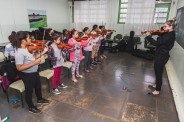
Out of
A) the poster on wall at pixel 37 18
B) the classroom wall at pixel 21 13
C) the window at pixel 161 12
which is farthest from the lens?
the window at pixel 161 12

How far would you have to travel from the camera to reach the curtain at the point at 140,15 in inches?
257

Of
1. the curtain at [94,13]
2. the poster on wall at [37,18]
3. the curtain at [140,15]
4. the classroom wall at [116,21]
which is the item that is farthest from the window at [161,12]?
the poster on wall at [37,18]

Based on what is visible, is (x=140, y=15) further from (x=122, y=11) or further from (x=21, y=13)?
(x=21, y=13)

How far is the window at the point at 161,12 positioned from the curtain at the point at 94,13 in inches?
87.3

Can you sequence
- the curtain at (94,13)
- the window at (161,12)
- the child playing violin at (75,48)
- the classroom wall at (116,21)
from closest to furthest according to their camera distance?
the child playing violin at (75,48) → the window at (161,12) → the classroom wall at (116,21) → the curtain at (94,13)

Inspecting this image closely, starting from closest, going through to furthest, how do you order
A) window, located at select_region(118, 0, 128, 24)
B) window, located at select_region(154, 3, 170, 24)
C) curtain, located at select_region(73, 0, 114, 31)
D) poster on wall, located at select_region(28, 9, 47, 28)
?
poster on wall, located at select_region(28, 9, 47, 28)
window, located at select_region(154, 3, 170, 24)
window, located at select_region(118, 0, 128, 24)
curtain, located at select_region(73, 0, 114, 31)

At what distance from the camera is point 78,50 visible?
3.54 meters

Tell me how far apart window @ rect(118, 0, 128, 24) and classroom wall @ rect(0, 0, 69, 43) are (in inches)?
128

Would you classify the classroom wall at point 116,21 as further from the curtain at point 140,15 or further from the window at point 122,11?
the curtain at point 140,15

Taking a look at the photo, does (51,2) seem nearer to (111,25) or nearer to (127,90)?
(111,25)

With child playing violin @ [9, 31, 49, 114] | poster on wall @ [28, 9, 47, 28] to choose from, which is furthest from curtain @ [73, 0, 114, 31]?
child playing violin @ [9, 31, 49, 114]

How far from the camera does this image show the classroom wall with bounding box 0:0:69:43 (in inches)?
194

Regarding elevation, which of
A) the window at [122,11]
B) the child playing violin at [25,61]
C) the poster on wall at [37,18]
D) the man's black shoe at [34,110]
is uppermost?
the window at [122,11]

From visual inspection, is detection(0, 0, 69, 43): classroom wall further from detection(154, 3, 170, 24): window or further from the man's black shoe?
detection(154, 3, 170, 24): window
